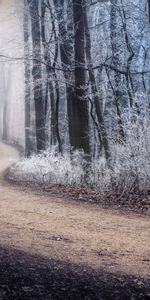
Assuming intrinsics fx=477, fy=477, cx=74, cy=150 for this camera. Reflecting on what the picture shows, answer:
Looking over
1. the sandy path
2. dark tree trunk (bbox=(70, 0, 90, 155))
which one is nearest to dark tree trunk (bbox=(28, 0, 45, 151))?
dark tree trunk (bbox=(70, 0, 90, 155))

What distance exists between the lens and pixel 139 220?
998 centimetres

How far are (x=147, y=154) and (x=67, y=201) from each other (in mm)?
2473

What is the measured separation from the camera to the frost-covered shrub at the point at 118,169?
12766 millimetres

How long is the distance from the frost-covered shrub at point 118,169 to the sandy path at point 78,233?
1624 millimetres

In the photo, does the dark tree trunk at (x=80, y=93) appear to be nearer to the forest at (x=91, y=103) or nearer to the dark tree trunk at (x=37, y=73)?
the forest at (x=91, y=103)

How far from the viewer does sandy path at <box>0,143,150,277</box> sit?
6996mm

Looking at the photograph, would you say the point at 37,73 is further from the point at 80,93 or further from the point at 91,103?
the point at 80,93

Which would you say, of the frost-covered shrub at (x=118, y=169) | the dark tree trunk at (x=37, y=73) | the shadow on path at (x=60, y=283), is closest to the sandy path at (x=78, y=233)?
the shadow on path at (x=60, y=283)

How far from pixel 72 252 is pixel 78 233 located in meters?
1.40

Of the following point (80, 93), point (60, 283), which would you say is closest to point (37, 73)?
point (80, 93)

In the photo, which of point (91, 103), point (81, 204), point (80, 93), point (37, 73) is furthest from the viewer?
point (37, 73)

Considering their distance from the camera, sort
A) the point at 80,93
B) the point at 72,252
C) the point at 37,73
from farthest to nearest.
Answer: the point at 37,73 → the point at 80,93 → the point at 72,252

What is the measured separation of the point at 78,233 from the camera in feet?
28.6

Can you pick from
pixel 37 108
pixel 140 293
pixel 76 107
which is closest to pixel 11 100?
pixel 37 108
